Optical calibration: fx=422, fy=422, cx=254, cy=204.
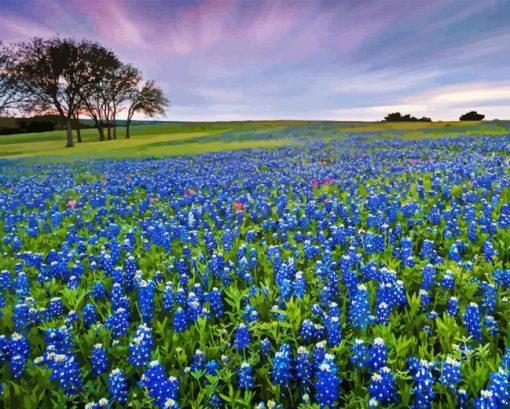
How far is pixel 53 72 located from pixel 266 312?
58168 millimetres

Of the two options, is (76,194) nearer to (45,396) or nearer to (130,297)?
(130,297)

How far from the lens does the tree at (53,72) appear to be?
168 feet

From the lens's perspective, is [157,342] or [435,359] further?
[157,342]

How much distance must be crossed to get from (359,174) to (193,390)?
9.04m

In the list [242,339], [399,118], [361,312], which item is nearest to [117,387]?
[242,339]

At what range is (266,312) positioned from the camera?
373 cm

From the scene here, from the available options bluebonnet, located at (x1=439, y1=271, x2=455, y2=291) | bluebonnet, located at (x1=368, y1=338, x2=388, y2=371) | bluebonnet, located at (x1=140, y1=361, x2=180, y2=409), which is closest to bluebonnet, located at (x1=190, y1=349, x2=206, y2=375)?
bluebonnet, located at (x1=140, y1=361, x2=180, y2=409)

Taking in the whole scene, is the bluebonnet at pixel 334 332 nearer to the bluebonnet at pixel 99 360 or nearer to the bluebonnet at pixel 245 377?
the bluebonnet at pixel 245 377

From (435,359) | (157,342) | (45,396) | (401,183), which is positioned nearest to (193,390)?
(157,342)

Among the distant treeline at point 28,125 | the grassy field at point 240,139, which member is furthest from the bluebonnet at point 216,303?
the distant treeline at point 28,125

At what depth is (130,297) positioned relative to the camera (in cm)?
417

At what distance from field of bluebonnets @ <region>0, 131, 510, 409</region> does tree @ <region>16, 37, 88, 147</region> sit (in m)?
51.3

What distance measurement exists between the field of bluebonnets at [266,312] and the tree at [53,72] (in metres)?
51.3

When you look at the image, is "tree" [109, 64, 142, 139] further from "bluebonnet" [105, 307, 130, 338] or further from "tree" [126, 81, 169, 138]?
"bluebonnet" [105, 307, 130, 338]
